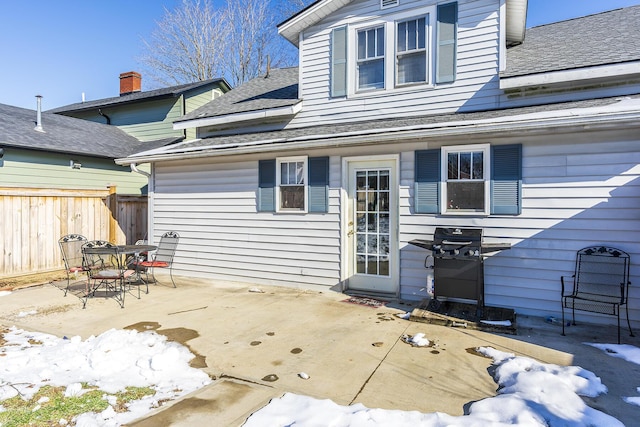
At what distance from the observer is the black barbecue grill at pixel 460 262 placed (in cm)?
481

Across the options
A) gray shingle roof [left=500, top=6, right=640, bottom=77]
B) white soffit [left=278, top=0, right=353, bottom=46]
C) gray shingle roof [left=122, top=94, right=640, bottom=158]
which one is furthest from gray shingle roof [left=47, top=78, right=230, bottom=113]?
gray shingle roof [left=500, top=6, right=640, bottom=77]

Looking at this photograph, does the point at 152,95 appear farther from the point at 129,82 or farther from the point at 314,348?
the point at 314,348

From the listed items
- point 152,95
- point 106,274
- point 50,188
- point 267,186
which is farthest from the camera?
point 152,95

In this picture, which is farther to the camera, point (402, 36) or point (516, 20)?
point (516, 20)

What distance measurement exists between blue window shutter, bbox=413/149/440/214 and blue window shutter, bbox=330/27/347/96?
2.22m

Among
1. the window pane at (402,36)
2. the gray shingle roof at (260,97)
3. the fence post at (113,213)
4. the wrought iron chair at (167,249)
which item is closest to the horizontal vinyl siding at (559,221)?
the window pane at (402,36)

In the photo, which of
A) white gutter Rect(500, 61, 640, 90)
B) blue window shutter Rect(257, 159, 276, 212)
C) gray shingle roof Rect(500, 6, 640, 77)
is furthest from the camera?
blue window shutter Rect(257, 159, 276, 212)

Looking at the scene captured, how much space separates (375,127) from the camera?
6.20 metres

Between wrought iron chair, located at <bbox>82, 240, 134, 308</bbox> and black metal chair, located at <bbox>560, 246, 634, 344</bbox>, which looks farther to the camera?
wrought iron chair, located at <bbox>82, 240, 134, 308</bbox>

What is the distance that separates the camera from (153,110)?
43.6 feet

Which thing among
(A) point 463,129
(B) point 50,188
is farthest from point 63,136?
(A) point 463,129

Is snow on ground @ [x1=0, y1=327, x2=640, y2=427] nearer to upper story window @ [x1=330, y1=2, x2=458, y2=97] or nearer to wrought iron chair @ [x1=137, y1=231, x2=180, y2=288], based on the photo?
wrought iron chair @ [x1=137, y1=231, x2=180, y2=288]

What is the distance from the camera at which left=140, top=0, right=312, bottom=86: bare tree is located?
20.0 m

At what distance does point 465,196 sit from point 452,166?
1.60ft
